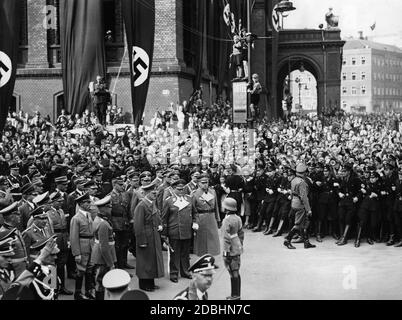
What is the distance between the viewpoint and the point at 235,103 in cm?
1886

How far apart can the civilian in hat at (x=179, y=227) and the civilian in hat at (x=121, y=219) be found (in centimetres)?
78

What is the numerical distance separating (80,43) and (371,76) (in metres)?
75.8

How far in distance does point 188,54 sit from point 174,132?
9524mm

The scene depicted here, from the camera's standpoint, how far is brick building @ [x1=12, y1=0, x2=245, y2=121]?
28.8m

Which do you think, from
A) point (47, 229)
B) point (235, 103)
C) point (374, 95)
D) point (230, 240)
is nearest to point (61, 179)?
point (47, 229)

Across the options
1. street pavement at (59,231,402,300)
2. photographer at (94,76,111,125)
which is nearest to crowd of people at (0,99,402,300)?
street pavement at (59,231,402,300)

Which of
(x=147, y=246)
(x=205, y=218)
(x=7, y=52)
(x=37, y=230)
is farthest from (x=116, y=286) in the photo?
(x=7, y=52)

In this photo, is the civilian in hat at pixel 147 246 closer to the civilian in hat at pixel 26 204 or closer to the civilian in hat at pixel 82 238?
the civilian in hat at pixel 82 238

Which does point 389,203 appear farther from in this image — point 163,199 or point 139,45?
point 139,45

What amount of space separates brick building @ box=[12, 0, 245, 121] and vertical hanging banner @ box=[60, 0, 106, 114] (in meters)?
3.58

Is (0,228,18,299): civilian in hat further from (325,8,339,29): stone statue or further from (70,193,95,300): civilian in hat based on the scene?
(325,8,339,29): stone statue

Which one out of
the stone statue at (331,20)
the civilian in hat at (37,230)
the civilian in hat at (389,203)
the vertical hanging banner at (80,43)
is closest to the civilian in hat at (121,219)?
the civilian in hat at (37,230)

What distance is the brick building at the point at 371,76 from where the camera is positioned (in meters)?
84.8

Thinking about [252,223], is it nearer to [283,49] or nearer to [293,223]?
[293,223]
